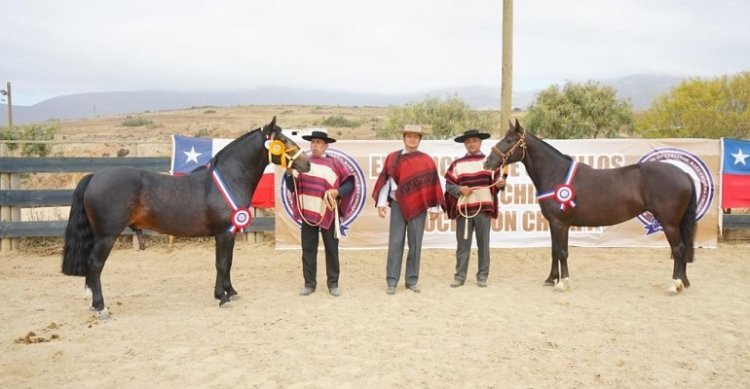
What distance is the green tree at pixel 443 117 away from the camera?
20156 mm

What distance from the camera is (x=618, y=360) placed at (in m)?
4.01

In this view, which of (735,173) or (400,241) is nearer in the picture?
(400,241)

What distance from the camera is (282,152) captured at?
5.71 metres

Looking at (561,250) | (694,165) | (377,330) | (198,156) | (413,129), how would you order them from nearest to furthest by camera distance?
(377,330) < (413,129) < (561,250) < (198,156) < (694,165)

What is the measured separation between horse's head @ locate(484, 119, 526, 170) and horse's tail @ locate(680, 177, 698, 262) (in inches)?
77.5

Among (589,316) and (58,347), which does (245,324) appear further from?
(589,316)

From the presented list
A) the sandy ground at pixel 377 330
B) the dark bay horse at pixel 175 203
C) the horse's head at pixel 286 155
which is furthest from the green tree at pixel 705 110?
the dark bay horse at pixel 175 203

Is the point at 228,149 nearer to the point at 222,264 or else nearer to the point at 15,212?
the point at 222,264

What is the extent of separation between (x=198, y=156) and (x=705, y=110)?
16446mm

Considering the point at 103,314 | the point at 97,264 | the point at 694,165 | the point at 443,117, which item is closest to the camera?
A: the point at 103,314

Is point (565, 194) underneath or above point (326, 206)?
above

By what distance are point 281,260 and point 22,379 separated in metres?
4.46

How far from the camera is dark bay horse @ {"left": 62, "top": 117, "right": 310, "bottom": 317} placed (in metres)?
5.32

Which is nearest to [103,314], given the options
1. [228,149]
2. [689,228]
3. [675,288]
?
[228,149]
